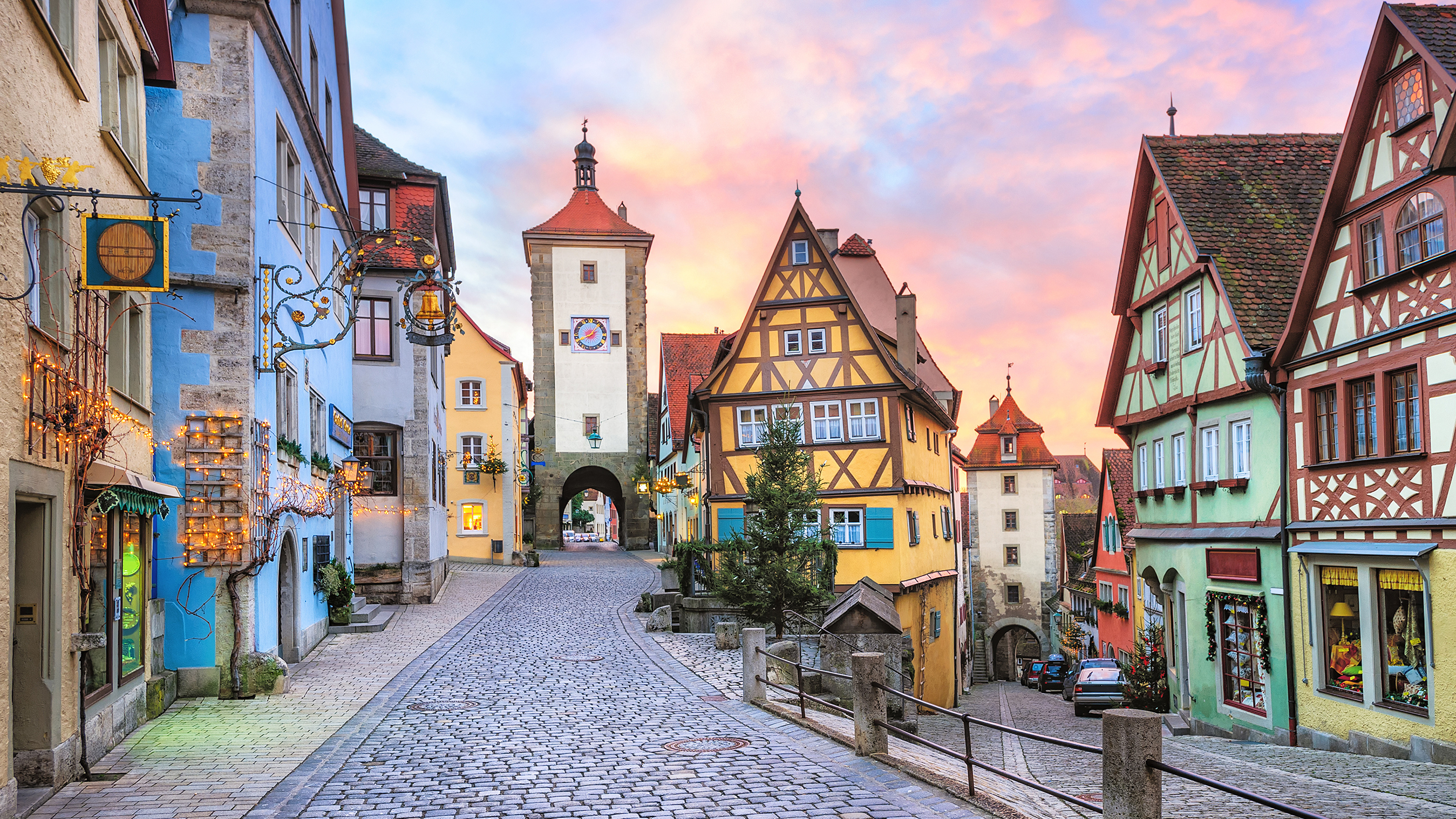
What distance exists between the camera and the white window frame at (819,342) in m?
28.8

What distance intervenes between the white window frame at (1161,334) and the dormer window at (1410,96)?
649cm

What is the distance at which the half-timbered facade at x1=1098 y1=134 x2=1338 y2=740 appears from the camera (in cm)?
1734

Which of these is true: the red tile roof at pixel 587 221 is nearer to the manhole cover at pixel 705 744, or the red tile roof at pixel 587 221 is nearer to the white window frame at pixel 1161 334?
the white window frame at pixel 1161 334

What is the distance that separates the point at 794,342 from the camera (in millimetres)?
29047

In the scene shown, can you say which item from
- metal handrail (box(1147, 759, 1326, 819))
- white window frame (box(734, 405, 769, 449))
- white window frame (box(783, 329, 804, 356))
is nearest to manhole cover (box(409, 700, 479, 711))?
metal handrail (box(1147, 759, 1326, 819))

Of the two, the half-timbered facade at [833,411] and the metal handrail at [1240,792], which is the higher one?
the half-timbered facade at [833,411]

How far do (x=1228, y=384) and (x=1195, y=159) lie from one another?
189 inches

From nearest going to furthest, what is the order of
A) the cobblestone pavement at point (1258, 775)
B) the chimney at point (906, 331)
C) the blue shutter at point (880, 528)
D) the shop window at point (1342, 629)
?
the cobblestone pavement at point (1258, 775) < the shop window at point (1342, 629) < the blue shutter at point (880, 528) < the chimney at point (906, 331)

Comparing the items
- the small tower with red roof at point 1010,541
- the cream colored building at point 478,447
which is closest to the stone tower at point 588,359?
the cream colored building at point 478,447

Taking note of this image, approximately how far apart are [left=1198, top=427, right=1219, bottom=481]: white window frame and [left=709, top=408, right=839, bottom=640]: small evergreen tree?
6876mm

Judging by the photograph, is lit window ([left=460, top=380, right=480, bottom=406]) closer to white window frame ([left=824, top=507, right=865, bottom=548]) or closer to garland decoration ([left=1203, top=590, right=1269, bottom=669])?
white window frame ([left=824, top=507, right=865, bottom=548])

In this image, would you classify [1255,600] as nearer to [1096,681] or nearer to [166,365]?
[1096,681]

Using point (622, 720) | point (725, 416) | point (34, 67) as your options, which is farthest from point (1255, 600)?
point (34, 67)

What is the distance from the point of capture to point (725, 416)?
29484 millimetres
